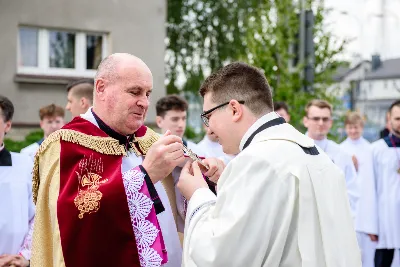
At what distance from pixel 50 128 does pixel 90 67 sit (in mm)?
7651

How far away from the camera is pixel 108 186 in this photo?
339 centimetres

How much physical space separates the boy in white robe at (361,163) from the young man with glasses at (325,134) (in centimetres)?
12

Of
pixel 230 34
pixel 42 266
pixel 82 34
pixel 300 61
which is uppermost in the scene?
pixel 230 34

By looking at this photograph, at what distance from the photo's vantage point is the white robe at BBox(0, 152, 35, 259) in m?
4.84

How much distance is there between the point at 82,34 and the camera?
1497cm

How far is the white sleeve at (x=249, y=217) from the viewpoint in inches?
106

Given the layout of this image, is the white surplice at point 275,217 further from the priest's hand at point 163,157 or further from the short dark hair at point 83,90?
the short dark hair at point 83,90

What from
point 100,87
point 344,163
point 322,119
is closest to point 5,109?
point 100,87

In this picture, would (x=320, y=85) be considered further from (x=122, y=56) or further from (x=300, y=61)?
(x=122, y=56)

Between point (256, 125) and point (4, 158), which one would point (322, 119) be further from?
point (256, 125)

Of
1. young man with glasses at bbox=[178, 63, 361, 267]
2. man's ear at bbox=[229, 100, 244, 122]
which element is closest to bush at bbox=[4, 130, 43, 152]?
man's ear at bbox=[229, 100, 244, 122]

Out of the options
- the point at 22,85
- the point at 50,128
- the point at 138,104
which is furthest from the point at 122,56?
the point at 22,85

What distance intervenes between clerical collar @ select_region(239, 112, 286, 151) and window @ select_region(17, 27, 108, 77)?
11869 mm

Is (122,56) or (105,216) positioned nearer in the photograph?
(105,216)
